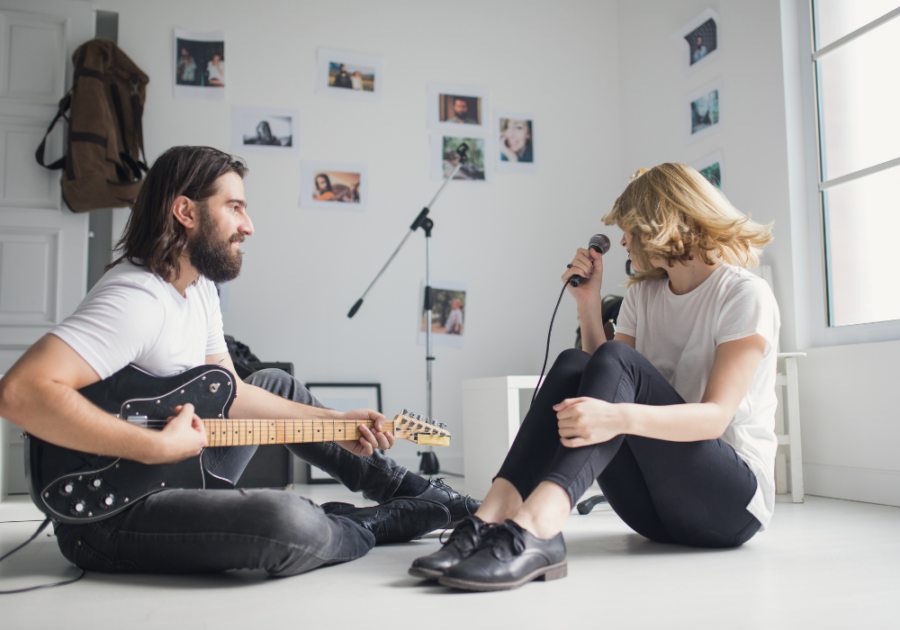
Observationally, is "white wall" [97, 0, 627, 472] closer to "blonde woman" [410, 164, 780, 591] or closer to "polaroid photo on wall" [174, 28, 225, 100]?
"polaroid photo on wall" [174, 28, 225, 100]

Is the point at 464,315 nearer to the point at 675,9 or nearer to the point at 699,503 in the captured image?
the point at 675,9

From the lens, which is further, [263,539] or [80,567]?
[80,567]

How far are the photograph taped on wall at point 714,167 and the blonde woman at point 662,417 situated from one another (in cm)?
167

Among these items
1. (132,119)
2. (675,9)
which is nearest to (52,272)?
(132,119)

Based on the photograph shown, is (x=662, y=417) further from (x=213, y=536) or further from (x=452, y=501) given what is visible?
(x=213, y=536)

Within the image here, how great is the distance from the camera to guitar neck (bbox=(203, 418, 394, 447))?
1315 mm

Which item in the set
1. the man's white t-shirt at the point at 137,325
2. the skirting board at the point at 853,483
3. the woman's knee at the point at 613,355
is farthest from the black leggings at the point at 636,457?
the skirting board at the point at 853,483

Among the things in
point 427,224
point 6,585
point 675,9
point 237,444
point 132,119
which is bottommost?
point 6,585

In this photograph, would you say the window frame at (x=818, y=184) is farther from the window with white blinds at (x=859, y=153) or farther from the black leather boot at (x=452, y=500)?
the black leather boot at (x=452, y=500)

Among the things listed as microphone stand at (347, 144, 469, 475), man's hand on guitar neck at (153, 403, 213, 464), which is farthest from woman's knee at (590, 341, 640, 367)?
microphone stand at (347, 144, 469, 475)

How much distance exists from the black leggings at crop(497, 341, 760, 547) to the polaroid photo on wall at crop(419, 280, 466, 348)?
7.04ft

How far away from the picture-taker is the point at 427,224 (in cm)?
338

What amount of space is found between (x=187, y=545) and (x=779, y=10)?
2.80 metres

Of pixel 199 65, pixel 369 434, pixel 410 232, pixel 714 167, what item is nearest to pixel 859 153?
pixel 714 167
